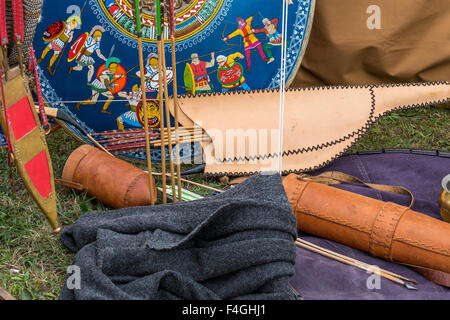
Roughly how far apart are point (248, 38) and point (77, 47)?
756 mm

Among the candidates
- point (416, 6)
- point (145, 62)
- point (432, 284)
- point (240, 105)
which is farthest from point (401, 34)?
point (432, 284)

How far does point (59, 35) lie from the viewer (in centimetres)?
244

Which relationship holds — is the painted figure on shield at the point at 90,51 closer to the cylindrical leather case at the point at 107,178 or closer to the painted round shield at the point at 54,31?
the painted round shield at the point at 54,31

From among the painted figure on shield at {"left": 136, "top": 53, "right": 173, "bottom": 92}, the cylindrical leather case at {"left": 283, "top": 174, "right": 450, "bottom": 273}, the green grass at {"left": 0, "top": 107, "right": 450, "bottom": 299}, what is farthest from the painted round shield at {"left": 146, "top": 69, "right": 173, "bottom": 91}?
the cylindrical leather case at {"left": 283, "top": 174, "right": 450, "bottom": 273}

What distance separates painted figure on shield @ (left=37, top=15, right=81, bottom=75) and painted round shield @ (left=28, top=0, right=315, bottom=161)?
13mm

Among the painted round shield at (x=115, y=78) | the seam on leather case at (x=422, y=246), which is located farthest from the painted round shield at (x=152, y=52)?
the seam on leather case at (x=422, y=246)

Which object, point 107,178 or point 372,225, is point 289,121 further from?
point 107,178

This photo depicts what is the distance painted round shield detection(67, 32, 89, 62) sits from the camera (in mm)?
2473

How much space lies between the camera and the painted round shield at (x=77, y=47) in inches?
97.4

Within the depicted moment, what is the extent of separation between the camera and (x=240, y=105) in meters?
2.57

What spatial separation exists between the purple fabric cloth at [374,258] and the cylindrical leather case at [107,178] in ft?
2.15

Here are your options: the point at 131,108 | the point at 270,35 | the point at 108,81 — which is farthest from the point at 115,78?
the point at 270,35

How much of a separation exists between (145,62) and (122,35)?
15cm
